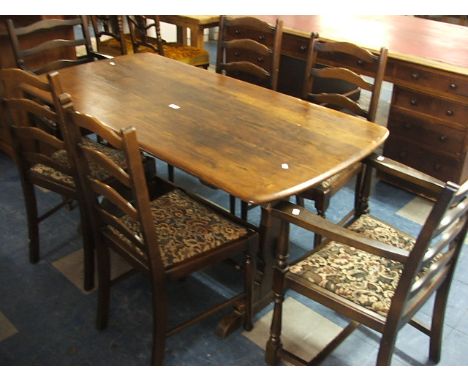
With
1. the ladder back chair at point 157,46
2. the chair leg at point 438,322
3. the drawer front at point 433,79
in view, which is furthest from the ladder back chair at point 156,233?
the ladder back chair at point 157,46

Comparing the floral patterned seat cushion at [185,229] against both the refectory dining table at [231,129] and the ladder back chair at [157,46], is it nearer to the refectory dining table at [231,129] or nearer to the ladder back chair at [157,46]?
the refectory dining table at [231,129]

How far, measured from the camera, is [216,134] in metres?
1.70

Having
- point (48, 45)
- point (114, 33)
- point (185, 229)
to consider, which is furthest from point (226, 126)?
point (114, 33)

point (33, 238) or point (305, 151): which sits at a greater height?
point (305, 151)

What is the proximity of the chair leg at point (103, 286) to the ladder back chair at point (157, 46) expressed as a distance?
6.56 feet

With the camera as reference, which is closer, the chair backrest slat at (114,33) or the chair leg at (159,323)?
the chair leg at (159,323)

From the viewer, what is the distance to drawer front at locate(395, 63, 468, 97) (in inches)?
94.3

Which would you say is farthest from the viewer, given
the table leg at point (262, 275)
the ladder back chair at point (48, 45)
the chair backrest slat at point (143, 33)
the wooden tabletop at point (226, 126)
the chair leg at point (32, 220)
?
the chair backrest slat at point (143, 33)

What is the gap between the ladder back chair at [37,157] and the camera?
1747 mm

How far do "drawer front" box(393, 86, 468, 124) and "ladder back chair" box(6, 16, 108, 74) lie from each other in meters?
1.64
